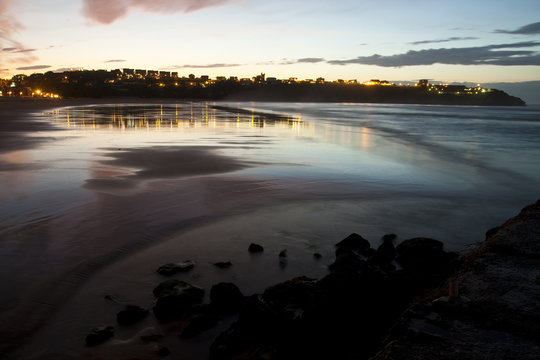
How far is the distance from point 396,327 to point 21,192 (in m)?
7.99

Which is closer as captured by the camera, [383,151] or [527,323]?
[527,323]

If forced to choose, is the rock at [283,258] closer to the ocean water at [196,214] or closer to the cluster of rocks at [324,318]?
the ocean water at [196,214]


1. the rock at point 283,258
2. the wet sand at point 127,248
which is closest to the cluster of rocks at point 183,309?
the wet sand at point 127,248

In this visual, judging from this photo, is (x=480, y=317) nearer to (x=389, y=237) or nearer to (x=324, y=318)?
(x=324, y=318)

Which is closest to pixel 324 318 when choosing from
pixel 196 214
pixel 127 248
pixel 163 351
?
pixel 163 351

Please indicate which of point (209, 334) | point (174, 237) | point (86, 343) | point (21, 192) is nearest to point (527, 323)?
point (209, 334)

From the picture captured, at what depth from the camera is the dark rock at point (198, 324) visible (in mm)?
3252

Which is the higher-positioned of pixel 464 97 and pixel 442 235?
pixel 464 97

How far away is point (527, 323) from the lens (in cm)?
234

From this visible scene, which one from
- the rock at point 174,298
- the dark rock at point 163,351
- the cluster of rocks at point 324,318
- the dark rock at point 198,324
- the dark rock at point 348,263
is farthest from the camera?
the dark rock at point 348,263

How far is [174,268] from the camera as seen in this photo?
4.41 meters

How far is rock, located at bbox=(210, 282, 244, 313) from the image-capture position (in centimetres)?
356

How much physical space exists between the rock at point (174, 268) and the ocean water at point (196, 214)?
0.33 feet

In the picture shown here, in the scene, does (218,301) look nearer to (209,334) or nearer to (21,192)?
(209,334)
